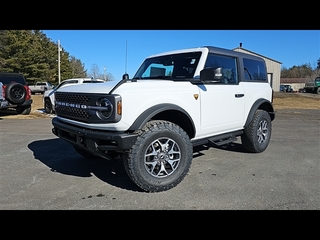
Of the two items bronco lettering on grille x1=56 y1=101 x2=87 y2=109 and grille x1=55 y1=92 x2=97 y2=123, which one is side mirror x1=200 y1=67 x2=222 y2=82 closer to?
grille x1=55 y1=92 x2=97 y2=123

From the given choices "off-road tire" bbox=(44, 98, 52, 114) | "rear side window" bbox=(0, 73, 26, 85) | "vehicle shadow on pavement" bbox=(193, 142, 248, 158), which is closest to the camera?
"vehicle shadow on pavement" bbox=(193, 142, 248, 158)

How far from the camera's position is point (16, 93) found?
9.98 meters

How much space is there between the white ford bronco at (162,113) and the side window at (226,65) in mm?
17

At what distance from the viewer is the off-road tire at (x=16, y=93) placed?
379 inches

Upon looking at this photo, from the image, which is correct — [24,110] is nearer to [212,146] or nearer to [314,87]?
[212,146]

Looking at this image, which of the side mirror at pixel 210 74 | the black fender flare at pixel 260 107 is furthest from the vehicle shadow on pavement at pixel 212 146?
the side mirror at pixel 210 74

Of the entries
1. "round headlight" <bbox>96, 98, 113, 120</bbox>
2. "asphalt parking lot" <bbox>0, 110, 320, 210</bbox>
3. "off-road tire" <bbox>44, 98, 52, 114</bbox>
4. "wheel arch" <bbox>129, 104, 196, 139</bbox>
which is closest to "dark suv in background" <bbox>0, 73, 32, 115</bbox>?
"off-road tire" <bbox>44, 98, 52, 114</bbox>

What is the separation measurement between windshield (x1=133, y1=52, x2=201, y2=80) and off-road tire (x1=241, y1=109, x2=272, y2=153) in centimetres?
183

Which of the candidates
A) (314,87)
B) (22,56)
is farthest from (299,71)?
(22,56)

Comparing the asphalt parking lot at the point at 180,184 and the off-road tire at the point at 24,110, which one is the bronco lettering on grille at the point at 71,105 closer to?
the asphalt parking lot at the point at 180,184

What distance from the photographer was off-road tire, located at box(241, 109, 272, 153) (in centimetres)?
490

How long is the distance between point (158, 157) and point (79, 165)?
183 cm

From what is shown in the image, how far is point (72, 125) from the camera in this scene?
351cm
